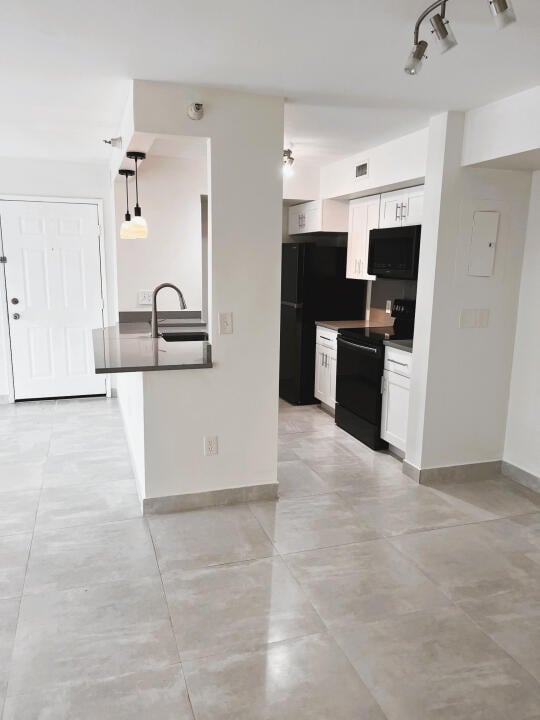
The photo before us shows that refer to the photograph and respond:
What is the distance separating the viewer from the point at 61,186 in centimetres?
523

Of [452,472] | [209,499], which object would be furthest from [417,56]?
[452,472]

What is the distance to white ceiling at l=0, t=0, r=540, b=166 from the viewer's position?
1.93 meters

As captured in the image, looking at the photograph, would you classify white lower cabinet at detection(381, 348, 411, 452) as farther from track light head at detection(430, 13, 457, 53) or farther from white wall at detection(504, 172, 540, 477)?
track light head at detection(430, 13, 457, 53)

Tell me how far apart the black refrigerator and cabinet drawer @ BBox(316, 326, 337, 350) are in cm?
11

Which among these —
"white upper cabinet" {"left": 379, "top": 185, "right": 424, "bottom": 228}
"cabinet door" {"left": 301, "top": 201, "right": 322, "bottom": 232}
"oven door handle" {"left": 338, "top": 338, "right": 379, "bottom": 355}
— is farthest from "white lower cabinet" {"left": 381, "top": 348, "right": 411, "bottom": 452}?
"cabinet door" {"left": 301, "top": 201, "right": 322, "bottom": 232}

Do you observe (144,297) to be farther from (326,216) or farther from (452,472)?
(452,472)

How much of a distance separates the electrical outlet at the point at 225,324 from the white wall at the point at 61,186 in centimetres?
279

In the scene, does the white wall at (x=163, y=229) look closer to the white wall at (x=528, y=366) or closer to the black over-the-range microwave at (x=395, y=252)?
the black over-the-range microwave at (x=395, y=252)

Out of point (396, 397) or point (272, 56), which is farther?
point (396, 397)

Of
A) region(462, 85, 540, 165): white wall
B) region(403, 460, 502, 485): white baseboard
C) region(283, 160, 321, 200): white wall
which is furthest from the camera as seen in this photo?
region(283, 160, 321, 200): white wall

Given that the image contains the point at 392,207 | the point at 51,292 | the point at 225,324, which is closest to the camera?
the point at 225,324

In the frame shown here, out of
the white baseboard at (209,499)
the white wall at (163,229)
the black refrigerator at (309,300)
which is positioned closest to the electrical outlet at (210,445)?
the white baseboard at (209,499)

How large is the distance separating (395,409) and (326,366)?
1.29 meters

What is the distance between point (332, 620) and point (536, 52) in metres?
2.55
